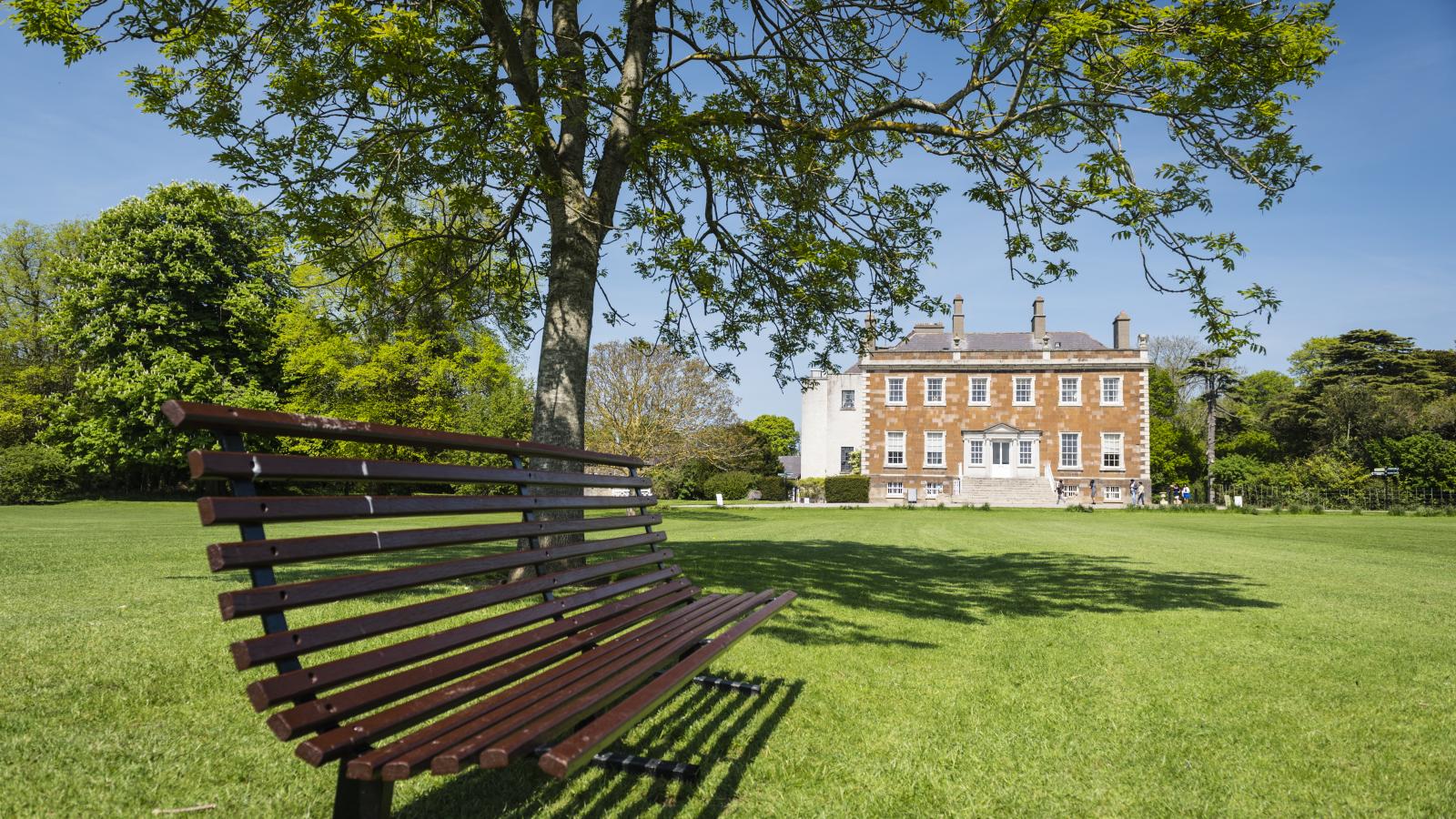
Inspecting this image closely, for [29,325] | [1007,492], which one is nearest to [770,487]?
[1007,492]

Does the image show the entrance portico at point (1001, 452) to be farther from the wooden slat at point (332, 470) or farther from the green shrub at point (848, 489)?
the wooden slat at point (332, 470)

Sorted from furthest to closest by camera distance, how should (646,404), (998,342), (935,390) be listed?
(998,342), (935,390), (646,404)

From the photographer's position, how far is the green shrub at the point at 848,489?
44.5 m

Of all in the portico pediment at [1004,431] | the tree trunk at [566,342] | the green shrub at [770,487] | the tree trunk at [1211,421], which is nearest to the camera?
the tree trunk at [566,342]

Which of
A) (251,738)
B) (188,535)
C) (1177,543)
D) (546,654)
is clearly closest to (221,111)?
(251,738)

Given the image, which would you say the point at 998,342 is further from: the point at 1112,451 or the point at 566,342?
the point at 566,342

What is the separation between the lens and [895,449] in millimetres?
45562

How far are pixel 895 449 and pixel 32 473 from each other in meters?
39.5

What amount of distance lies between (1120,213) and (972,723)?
205 inches

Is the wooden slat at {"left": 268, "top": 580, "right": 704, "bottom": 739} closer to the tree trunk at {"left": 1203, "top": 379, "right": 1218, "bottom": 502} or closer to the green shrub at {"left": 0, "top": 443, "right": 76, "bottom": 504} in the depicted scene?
the green shrub at {"left": 0, "top": 443, "right": 76, "bottom": 504}

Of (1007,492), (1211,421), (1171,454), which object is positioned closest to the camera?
(1007,492)

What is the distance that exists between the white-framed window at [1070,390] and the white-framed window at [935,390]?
6.53 metres

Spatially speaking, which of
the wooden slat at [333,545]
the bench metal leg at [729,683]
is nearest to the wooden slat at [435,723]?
the wooden slat at [333,545]

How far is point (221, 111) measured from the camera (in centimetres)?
689
